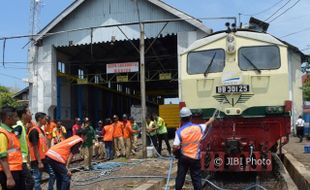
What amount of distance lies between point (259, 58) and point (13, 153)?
22.6 feet

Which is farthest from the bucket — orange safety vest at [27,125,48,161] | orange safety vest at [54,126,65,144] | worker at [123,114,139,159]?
orange safety vest at [27,125,48,161]

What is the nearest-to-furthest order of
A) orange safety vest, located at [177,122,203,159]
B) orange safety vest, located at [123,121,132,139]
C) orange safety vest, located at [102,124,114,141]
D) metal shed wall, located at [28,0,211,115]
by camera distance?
orange safety vest, located at [177,122,203,159]
orange safety vest, located at [102,124,114,141]
orange safety vest, located at [123,121,132,139]
metal shed wall, located at [28,0,211,115]

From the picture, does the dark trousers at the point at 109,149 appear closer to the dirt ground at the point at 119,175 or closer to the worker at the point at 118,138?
the worker at the point at 118,138

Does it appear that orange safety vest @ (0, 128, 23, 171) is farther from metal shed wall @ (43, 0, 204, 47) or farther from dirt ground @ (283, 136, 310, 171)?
metal shed wall @ (43, 0, 204, 47)

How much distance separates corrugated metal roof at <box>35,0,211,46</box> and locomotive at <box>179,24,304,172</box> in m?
14.2

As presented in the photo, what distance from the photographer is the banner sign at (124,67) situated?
93.7 feet

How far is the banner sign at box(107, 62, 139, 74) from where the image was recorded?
2856 cm

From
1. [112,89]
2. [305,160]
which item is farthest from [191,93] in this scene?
[112,89]

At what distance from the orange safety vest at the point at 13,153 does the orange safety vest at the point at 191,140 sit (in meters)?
2.99

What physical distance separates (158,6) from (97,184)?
15.6 m

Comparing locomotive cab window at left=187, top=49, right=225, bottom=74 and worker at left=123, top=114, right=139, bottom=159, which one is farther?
worker at left=123, top=114, right=139, bottom=159

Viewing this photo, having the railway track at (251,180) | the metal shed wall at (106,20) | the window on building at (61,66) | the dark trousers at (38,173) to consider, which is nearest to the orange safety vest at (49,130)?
the railway track at (251,180)

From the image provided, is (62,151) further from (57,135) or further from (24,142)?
(57,135)

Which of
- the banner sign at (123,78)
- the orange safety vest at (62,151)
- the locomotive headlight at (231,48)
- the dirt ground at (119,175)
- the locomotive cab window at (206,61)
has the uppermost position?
the banner sign at (123,78)
